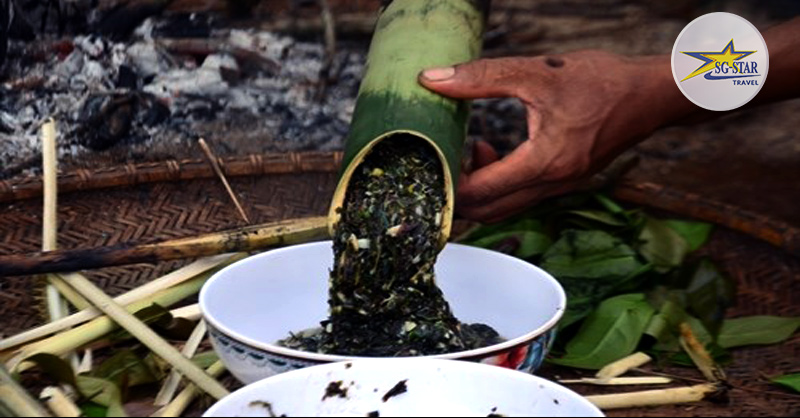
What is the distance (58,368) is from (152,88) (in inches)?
69.4

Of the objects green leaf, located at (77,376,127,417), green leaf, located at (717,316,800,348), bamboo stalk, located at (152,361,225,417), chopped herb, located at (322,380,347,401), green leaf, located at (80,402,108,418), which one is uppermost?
chopped herb, located at (322,380,347,401)

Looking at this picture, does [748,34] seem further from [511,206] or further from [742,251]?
[511,206]

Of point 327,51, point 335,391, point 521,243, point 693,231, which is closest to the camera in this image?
point 335,391

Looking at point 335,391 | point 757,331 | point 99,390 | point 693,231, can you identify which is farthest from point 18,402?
point 693,231

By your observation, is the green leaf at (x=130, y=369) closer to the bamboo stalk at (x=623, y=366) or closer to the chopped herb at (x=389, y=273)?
the chopped herb at (x=389, y=273)

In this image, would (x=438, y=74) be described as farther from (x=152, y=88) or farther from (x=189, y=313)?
(x=152, y=88)

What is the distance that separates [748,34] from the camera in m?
2.57

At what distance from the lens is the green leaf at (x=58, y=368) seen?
5.54 ft

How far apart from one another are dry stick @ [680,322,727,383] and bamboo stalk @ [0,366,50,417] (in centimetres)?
114

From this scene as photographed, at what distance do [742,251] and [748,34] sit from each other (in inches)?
20.4

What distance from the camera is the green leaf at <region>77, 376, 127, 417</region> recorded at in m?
1.62

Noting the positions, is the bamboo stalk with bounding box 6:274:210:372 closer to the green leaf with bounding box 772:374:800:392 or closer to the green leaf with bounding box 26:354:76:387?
the green leaf with bounding box 26:354:76:387

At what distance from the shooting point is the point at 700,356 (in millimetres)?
2010

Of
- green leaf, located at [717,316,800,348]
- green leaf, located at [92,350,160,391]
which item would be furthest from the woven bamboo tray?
green leaf, located at [92,350,160,391]
